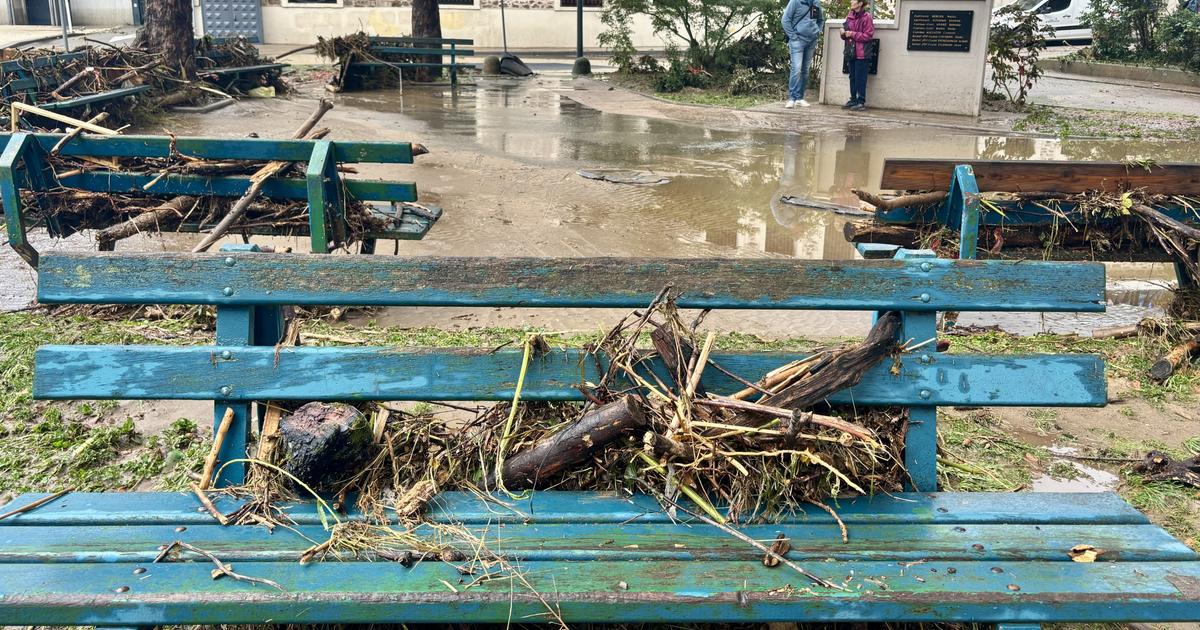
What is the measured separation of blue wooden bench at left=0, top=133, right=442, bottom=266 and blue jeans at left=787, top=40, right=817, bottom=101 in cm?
1086

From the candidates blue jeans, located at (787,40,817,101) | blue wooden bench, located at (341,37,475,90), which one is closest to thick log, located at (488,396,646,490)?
blue jeans, located at (787,40,817,101)

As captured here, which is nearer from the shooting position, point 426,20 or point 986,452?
point 986,452

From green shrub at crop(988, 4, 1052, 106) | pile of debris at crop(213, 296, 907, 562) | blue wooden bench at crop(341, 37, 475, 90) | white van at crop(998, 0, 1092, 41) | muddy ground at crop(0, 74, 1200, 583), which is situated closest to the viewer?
pile of debris at crop(213, 296, 907, 562)

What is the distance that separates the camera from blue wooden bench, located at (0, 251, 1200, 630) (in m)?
2.32

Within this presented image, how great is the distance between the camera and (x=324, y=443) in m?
2.76

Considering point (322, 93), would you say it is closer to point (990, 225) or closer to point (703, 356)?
point (990, 225)

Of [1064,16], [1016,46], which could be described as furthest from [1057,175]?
[1064,16]

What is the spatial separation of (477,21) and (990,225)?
25.6 metres

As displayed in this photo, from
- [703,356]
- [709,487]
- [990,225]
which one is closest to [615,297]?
[703,356]

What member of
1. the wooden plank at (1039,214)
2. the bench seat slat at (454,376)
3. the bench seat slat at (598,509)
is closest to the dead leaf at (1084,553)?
the bench seat slat at (598,509)

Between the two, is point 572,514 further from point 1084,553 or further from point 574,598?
point 1084,553

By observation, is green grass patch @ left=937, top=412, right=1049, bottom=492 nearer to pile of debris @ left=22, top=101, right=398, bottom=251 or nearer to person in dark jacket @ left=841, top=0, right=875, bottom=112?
pile of debris @ left=22, top=101, right=398, bottom=251

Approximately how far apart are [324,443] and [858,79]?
14060mm

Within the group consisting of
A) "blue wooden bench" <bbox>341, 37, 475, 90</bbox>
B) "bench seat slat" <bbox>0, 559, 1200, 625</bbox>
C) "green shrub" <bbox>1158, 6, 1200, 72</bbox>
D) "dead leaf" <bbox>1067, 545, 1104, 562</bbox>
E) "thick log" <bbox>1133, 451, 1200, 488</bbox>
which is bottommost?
"thick log" <bbox>1133, 451, 1200, 488</bbox>
